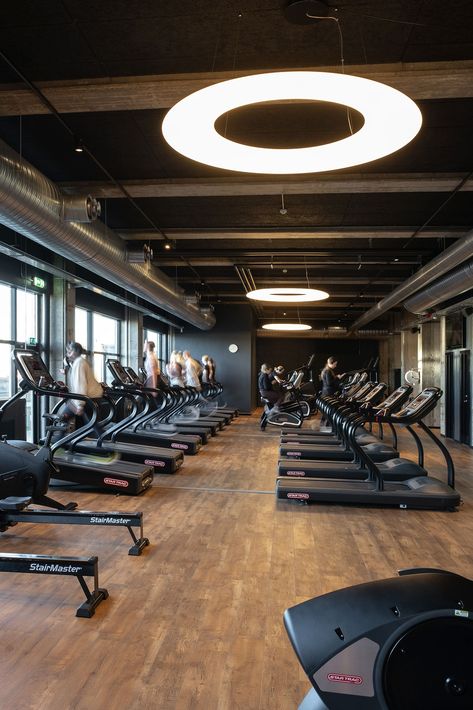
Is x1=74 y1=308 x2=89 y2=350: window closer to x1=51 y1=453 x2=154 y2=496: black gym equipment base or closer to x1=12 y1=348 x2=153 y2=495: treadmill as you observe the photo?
x1=12 y1=348 x2=153 y2=495: treadmill

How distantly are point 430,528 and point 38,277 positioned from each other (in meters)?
6.98

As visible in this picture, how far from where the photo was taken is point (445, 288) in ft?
27.7

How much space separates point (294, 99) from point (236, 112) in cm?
136

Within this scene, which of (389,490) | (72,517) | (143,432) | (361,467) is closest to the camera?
(72,517)

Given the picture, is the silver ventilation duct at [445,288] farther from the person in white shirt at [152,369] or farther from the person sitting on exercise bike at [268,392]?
the person in white shirt at [152,369]

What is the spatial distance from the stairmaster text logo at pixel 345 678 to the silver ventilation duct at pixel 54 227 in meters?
3.96

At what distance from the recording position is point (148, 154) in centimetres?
557

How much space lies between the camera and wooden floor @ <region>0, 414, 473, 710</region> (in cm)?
238

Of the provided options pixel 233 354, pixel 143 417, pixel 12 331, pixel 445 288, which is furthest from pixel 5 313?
pixel 233 354

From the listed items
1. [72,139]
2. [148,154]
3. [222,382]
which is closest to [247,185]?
[148,154]

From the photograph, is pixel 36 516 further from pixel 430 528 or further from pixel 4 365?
pixel 4 365

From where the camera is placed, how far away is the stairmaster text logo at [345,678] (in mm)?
1468

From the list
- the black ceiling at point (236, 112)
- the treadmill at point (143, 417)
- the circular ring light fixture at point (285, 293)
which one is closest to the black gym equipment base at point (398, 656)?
the black ceiling at point (236, 112)

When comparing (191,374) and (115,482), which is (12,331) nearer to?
(115,482)
